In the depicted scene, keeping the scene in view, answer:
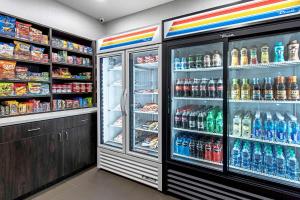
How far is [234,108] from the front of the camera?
2.37 meters

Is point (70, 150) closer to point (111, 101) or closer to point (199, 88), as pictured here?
point (111, 101)

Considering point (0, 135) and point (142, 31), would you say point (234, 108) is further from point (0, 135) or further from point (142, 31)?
point (0, 135)

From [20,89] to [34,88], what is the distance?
20 centimetres

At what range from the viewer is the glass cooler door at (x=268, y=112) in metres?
1.82

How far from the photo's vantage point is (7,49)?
8.51 feet

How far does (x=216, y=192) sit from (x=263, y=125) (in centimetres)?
91

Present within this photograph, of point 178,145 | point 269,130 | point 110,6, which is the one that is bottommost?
point 178,145

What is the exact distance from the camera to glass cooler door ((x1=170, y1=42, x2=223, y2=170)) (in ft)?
7.32

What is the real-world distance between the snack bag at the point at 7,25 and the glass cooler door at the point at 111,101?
1.31 meters

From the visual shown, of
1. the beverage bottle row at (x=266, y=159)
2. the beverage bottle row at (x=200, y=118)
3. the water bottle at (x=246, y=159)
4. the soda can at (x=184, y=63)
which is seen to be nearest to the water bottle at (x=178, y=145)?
the beverage bottle row at (x=200, y=118)

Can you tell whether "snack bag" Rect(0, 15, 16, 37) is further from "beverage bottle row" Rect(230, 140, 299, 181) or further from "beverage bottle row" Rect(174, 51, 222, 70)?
"beverage bottle row" Rect(230, 140, 299, 181)

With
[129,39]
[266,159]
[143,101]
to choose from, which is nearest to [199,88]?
[266,159]

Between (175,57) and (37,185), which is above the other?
(175,57)

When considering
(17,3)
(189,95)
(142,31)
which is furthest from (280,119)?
(17,3)
